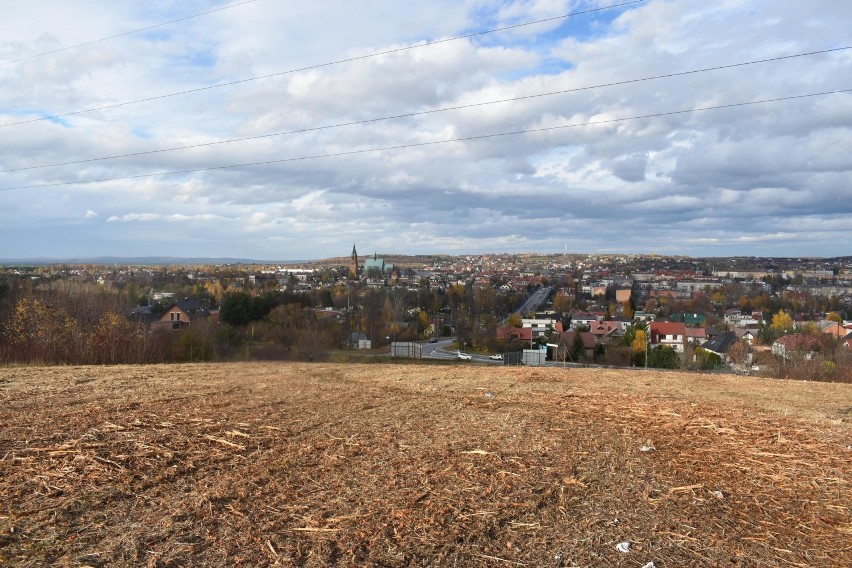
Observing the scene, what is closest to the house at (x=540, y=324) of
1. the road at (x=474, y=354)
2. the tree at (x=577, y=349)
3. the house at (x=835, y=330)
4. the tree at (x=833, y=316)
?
the road at (x=474, y=354)

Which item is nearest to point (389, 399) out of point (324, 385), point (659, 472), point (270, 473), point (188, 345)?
point (324, 385)

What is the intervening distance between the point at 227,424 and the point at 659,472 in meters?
4.36

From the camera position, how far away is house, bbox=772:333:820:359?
3011 cm

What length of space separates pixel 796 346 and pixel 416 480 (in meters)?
33.3

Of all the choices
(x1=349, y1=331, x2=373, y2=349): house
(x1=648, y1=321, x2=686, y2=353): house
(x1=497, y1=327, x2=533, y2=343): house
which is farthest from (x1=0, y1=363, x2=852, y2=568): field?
(x1=648, y1=321, x2=686, y2=353): house

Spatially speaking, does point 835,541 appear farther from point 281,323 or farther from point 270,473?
point 281,323

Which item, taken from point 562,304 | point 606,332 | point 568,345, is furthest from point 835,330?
point 562,304

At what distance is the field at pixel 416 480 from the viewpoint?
3.64m

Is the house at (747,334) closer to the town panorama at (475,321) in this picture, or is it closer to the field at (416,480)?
the town panorama at (475,321)

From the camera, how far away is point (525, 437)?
20.5 feet

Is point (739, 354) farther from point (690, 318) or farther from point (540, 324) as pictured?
point (690, 318)

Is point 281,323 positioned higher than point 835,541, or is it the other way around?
point 835,541

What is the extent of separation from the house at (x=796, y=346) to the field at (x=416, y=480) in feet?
81.6

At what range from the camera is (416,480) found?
4852 mm
